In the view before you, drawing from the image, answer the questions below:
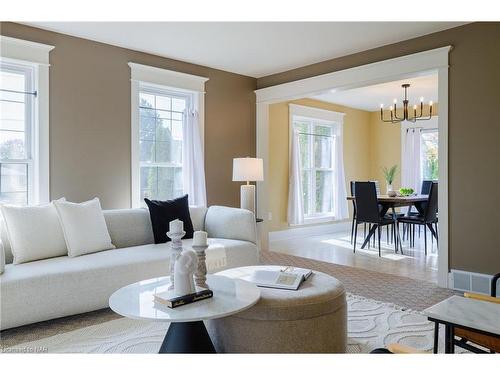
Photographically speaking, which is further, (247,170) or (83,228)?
(247,170)

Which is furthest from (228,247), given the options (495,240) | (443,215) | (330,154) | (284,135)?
(330,154)

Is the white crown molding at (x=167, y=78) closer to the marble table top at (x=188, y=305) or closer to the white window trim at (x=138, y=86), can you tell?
the white window trim at (x=138, y=86)

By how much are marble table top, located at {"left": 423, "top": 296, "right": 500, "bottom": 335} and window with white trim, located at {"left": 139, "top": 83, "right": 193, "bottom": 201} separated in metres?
3.69

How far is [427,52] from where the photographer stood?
12.9ft

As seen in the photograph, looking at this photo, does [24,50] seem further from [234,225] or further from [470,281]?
[470,281]

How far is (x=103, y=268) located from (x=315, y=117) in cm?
530

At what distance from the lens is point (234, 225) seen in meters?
4.03

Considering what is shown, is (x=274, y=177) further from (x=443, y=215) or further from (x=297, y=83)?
(x=443, y=215)

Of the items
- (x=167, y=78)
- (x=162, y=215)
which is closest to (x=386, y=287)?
(x=162, y=215)

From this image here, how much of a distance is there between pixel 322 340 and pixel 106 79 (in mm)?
3515

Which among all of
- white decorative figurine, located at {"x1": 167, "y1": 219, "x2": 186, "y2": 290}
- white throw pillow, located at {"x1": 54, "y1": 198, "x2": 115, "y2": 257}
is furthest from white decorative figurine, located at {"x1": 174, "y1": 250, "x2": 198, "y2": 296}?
white throw pillow, located at {"x1": 54, "y1": 198, "x2": 115, "y2": 257}

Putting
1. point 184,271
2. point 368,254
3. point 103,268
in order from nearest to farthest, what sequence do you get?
point 184,271, point 103,268, point 368,254

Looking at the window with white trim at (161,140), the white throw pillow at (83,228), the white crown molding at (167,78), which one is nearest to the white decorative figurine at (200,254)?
the white throw pillow at (83,228)

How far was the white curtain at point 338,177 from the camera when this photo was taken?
25.6ft
